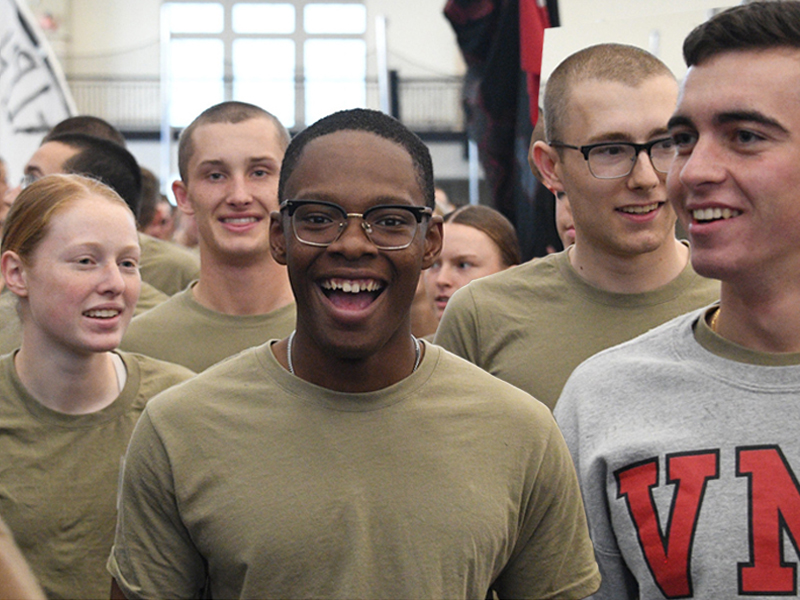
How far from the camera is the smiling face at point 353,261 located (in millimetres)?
2127

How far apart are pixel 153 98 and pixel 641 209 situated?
25.2 meters

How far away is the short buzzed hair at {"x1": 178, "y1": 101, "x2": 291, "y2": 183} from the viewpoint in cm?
407

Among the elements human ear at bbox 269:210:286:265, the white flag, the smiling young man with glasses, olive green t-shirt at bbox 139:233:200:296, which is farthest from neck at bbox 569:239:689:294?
the white flag

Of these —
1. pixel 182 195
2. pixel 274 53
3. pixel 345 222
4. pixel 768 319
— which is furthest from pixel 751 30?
pixel 274 53

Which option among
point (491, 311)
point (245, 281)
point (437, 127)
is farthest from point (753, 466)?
point (437, 127)

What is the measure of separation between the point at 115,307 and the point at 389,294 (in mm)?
1273

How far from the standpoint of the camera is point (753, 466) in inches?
82.5

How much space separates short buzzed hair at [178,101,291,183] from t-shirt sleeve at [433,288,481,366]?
114 centimetres

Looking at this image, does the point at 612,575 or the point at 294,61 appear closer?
the point at 612,575

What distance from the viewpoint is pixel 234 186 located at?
3.97 meters

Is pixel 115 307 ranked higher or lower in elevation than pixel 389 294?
lower

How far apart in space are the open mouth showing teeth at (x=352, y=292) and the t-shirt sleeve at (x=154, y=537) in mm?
393

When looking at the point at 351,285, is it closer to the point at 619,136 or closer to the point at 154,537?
the point at 154,537

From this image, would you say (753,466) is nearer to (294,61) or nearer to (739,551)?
(739,551)
